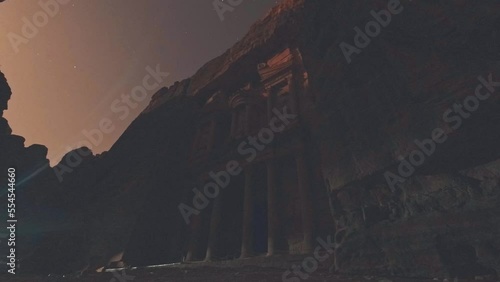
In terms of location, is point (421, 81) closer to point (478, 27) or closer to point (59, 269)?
point (478, 27)

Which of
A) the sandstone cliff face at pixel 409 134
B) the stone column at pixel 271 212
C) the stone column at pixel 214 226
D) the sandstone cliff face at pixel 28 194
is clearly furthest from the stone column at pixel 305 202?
the sandstone cliff face at pixel 28 194

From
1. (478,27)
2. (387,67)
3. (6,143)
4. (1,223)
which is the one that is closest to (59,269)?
(1,223)

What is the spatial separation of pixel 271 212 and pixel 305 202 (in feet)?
5.45

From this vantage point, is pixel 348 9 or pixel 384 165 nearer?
pixel 384 165

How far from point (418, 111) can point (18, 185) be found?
24800 millimetres

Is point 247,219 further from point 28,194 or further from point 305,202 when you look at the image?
point 28,194

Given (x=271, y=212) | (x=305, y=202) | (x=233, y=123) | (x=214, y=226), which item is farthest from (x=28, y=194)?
(x=305, y=202)

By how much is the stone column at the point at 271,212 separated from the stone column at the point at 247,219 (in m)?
0.97

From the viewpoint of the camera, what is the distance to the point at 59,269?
14.2m

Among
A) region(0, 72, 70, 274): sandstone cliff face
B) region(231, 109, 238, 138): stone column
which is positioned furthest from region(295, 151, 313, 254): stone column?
region(0, 72, 70, 274): sandstone cliff face

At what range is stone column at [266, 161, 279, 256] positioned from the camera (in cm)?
1159

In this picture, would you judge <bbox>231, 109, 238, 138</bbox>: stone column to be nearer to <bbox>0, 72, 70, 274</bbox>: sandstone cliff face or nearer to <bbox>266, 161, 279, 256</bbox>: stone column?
<bbox>266, 161, 279, 256</bbox>: stone column

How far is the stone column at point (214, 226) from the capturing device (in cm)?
1316

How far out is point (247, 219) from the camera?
516 inches
